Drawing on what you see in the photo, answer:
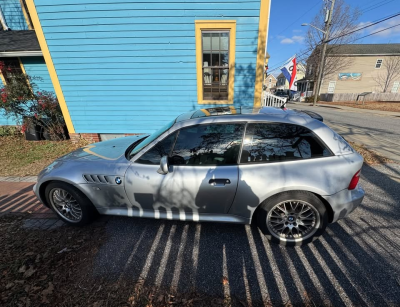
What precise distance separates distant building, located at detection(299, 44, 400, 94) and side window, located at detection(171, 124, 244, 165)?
33.6 m

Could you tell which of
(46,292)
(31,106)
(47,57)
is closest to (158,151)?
(46,292)

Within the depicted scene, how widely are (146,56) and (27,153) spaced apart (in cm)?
486

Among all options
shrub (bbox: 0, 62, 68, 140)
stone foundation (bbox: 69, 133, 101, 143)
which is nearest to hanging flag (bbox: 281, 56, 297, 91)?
stone foundation (bbox: 69, 133, 101, 143)

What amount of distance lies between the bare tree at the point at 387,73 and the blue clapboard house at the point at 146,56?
37422 mm

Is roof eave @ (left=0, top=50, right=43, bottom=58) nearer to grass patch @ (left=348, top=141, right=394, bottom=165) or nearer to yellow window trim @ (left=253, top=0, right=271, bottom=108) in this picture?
yellow window trim @ (left=253, top=0, right=271, bottom=108)

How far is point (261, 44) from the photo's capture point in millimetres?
4805

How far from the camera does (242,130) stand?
208cm

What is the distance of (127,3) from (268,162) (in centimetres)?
555

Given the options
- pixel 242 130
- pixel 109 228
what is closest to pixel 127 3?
pixel 242 130

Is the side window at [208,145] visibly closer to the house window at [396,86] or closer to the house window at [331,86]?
the house window at [331,86]

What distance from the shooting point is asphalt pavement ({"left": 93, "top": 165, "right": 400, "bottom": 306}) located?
1.69m

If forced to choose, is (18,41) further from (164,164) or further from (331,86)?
(331,86)

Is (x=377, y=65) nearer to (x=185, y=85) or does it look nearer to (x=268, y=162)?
(x=185, y=85)

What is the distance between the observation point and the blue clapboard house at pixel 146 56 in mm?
4719
